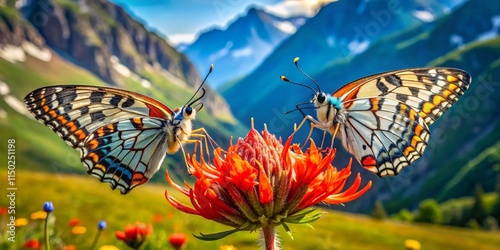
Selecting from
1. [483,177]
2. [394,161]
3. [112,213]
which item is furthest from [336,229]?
[483,177]

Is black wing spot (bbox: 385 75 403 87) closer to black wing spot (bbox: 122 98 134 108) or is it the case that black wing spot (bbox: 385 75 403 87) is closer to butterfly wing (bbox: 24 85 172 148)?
butterfly wing (bbox: 24 85 172 148)

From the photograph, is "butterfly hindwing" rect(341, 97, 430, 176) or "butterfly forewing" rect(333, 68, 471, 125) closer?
"butterfly forewing" rect(333, 68, 471, 125)

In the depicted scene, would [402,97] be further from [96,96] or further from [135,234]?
[135,234]

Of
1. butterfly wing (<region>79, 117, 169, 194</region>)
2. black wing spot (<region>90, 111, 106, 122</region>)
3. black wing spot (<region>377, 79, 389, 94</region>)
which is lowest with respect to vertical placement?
butterfly wing (<region>79, 117, 169, 194</region>)

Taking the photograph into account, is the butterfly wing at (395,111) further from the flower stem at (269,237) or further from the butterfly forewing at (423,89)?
the flower stem at (269,237)

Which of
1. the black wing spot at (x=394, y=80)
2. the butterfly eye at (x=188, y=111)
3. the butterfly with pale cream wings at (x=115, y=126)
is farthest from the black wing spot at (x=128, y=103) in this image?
the black wing spot at (x=394, y=80)

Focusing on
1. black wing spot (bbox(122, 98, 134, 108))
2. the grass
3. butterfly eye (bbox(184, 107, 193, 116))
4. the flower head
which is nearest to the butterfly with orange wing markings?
the flower head

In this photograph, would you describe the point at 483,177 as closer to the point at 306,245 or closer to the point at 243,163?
the point at 306,245
